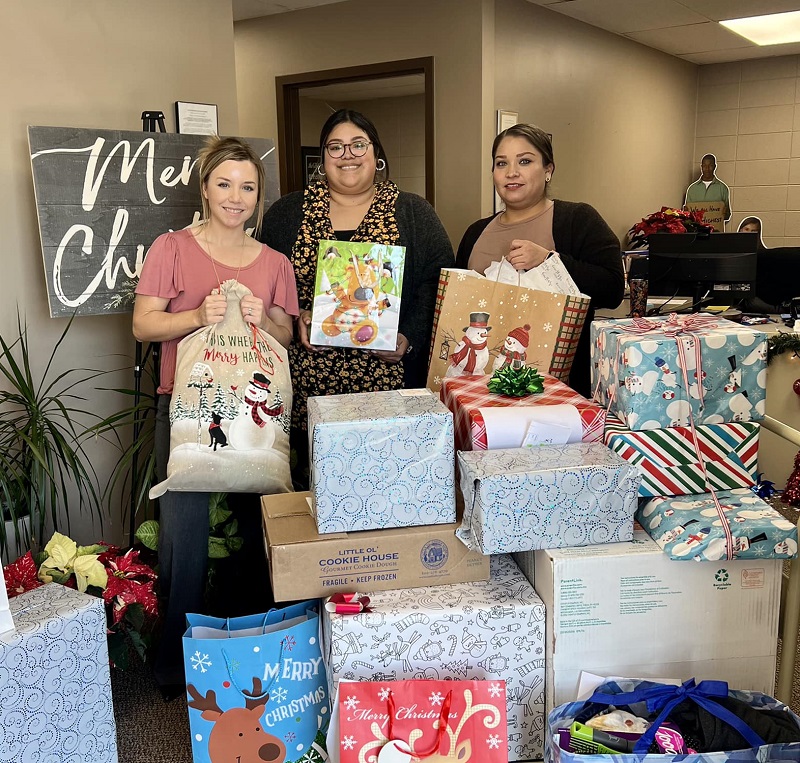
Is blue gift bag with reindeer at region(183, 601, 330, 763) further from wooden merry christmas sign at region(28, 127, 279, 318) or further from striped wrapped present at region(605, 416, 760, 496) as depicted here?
wooden merry christmas sign at region(28, 127, 279, 318)

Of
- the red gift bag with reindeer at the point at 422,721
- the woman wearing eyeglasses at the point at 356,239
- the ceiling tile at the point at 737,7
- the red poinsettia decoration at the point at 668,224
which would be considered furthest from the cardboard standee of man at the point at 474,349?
the red poinsettia decoration at the point at 668,224

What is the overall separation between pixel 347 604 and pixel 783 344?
2251mm

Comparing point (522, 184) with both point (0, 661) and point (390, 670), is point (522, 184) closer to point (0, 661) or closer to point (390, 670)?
point (390, 670)

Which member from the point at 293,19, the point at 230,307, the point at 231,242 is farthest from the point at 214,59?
the point at 293,19

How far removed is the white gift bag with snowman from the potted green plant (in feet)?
1.66

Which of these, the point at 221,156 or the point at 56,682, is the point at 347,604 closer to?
the point at 56,682

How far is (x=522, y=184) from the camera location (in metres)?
2.44

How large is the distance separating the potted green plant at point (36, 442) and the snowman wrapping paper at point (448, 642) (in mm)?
1071

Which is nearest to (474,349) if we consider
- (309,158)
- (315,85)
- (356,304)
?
(356,304)

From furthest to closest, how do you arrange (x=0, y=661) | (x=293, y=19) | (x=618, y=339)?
(x=293, y=19) < (x=618, y=339) < (x=0, y=661)

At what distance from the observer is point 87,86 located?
2.80 metres

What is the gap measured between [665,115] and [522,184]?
17.0 feet

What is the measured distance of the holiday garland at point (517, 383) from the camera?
6.34 ft

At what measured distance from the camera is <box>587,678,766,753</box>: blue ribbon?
1507 mm
